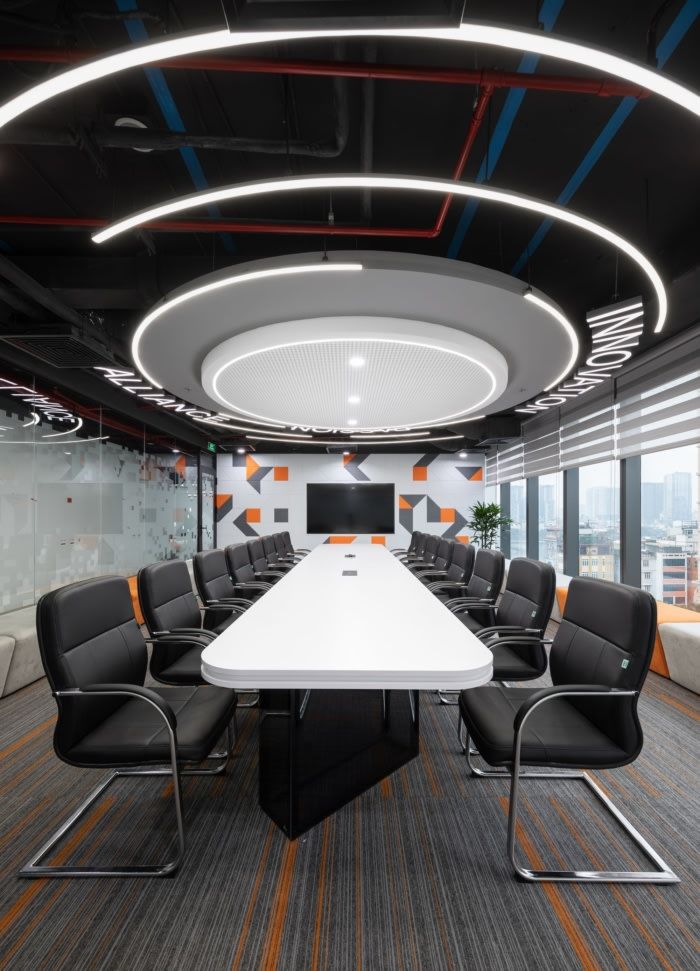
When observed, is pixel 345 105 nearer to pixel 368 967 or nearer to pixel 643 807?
pixel 368 967

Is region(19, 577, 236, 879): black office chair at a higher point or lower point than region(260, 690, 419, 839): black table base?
higher

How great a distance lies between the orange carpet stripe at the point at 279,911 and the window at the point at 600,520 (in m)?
4.84

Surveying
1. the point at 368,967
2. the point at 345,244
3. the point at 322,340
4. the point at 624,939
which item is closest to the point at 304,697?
the point at 368,967

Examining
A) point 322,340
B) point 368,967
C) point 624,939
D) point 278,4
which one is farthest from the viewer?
point 322,340

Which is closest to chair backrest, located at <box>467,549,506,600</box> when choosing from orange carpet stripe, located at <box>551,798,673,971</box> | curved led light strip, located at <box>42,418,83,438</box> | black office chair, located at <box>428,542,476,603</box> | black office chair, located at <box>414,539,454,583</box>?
black office chair, located at <box>428,542,476,603</box>

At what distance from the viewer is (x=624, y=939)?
152cm

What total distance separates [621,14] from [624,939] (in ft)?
11.2

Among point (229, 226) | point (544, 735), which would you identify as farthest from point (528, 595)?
point (229, 226)

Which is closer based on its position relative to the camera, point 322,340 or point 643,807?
point 643,807

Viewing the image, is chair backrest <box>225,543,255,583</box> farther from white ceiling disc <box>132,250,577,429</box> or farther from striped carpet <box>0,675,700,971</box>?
striped carpet <box>0,675,700,971</box>

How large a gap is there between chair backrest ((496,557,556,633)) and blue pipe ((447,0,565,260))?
225 centimetres

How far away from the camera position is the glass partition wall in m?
4.40

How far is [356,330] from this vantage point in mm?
3055

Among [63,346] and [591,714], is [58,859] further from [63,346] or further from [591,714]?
[63,346]
